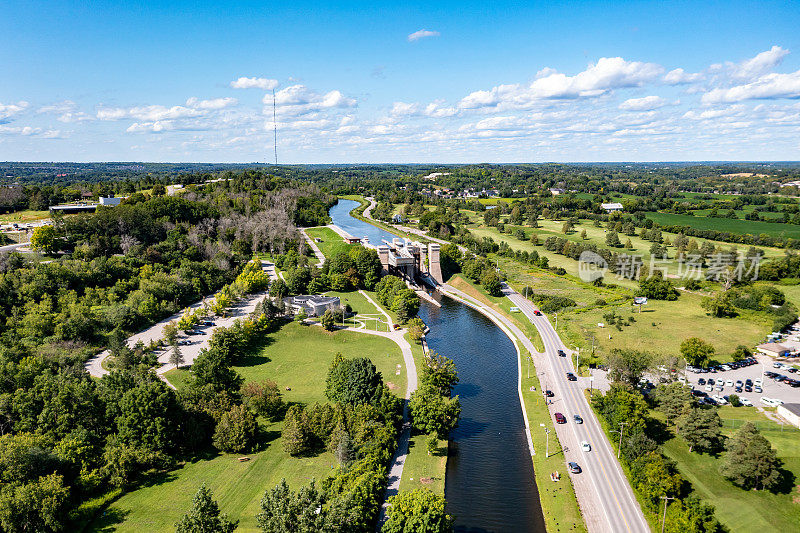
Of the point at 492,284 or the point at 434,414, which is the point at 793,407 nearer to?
the point at 434,414

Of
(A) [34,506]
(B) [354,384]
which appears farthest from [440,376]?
(A) [34,506]

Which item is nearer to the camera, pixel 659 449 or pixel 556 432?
pixel 659 449

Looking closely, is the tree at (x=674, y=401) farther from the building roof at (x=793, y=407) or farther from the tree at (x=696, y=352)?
the tree at (x=696, y=352)

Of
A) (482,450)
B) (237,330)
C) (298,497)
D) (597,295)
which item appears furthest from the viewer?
(597,295)

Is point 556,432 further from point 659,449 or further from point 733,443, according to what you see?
point 733,443

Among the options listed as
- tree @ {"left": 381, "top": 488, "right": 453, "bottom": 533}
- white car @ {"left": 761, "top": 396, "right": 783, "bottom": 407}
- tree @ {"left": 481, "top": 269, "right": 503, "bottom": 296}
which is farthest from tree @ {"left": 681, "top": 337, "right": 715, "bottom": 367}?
tree @ {"left": 381, "top": 488, "right": 453, "bottom": 533}

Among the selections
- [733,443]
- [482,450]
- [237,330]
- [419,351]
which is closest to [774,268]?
[733,443]
